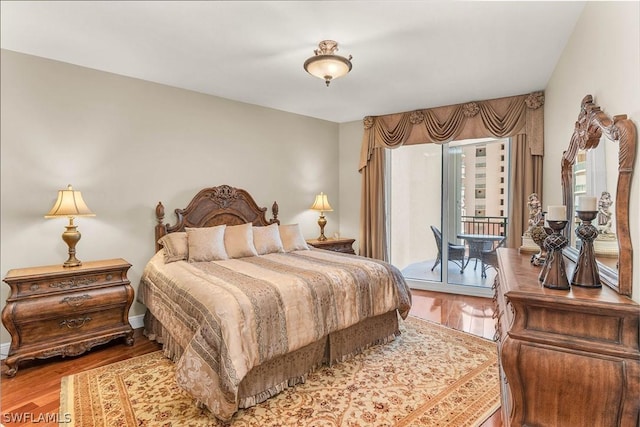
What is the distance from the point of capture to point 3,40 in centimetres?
257

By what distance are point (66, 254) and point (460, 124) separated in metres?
4.65

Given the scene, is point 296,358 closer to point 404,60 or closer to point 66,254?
point 66,254

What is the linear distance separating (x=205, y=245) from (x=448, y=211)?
3335mm

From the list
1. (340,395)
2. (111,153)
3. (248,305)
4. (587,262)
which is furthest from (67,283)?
(587,262)

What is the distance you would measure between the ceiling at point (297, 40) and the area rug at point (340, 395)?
256cm

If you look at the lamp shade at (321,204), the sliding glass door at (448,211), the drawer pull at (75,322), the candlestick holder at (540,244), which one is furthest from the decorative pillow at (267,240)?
the candlestick holder at (540,244)

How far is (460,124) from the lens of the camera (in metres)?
4.33

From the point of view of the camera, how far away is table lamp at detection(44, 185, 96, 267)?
2.75 meters

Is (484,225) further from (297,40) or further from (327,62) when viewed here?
(297,40)

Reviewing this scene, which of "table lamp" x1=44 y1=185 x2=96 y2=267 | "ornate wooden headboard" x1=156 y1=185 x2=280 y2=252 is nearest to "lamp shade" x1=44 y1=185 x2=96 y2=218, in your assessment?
"table lamp" x1=44 y1=185 x2=96 y2=267

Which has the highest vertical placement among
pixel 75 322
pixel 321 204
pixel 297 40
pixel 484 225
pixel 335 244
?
pixel 297 40

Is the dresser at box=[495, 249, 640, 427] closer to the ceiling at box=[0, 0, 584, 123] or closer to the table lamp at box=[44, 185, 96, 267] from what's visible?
the ceiling at box=[0, 0, 584, 123]

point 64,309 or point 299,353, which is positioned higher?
point 64,309

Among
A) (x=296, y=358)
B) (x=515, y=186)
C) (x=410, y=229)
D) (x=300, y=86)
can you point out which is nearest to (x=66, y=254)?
(x=296, y=358)
